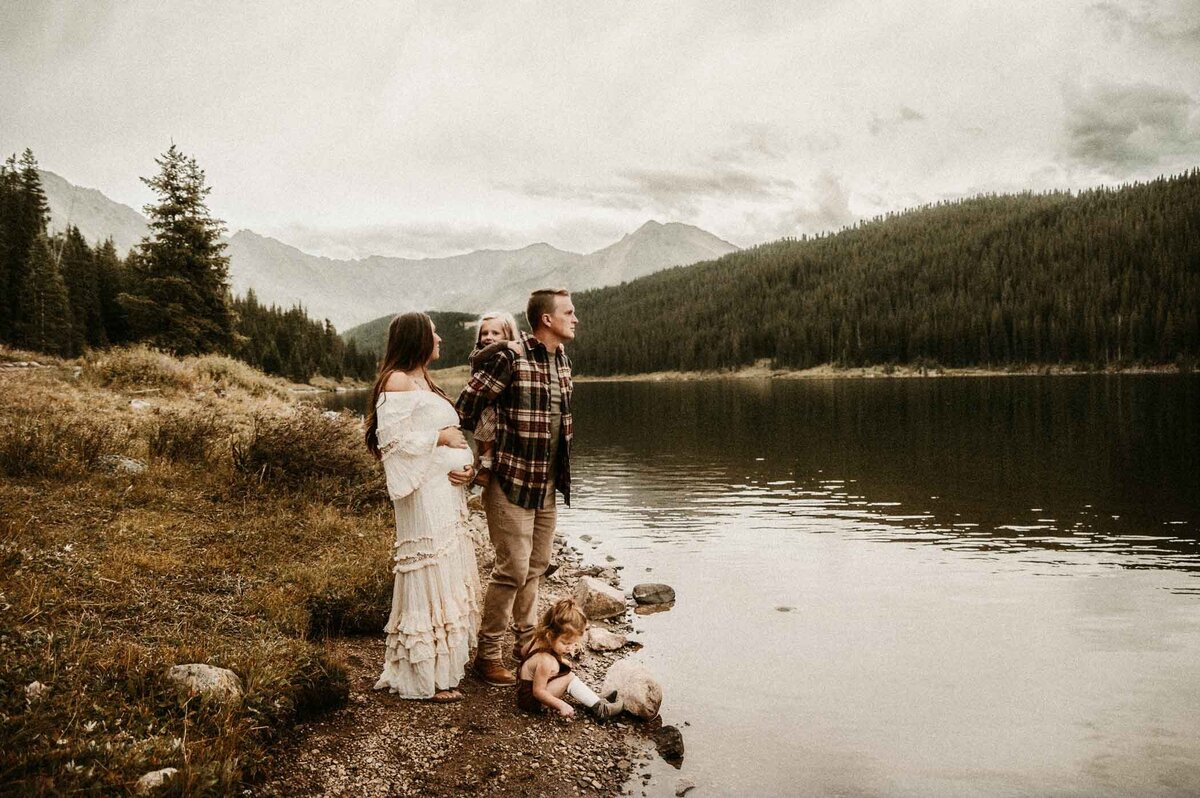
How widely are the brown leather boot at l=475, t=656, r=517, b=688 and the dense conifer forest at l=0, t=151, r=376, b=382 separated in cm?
3315

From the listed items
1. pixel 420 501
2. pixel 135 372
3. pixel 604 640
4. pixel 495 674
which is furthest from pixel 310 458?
pixel 135 372

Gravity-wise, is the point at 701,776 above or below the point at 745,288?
below

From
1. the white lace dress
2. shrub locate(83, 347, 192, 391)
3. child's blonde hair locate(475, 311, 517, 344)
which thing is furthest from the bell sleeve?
shrub locate(83, 347, 192, 391)

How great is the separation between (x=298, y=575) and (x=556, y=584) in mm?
5148

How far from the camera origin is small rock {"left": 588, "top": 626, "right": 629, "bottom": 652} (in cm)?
906

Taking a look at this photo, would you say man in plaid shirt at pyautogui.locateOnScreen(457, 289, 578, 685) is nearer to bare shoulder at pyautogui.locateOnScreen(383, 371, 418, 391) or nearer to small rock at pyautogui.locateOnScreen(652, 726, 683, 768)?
bare shoulder at pyautogui.locateOnScreen(383, 371, 418, 391)

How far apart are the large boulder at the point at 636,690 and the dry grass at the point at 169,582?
8.52 ft

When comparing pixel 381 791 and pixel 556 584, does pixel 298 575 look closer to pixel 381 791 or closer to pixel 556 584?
pixel 381 791

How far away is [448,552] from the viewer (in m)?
5.89

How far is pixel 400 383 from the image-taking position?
5773 mm

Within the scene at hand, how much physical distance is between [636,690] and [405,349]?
394 cm

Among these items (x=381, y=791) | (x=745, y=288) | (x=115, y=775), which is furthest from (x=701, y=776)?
(x=745, y=288)

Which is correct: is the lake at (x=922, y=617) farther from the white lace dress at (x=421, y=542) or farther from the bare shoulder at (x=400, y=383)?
the bare shoulder at (x=400, y=383)

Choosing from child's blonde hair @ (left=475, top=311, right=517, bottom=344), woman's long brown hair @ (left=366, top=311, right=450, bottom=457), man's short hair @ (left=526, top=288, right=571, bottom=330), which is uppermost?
man's short hair @ (left=526, top=288, right=571, bottom=330)
